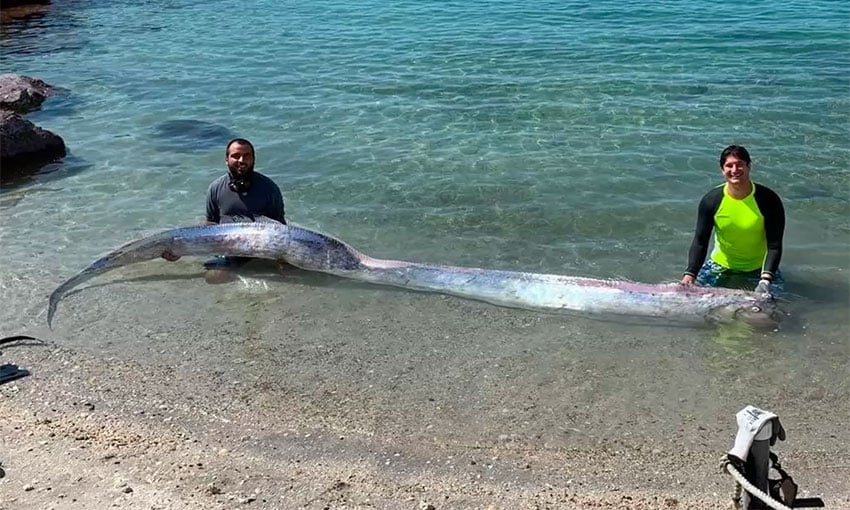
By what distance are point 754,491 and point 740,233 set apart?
4.50 metres

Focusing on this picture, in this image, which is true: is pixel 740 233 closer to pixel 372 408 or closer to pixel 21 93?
pixel 372 408

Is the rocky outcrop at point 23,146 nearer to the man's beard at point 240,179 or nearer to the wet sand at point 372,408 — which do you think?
the man's beard at point 240,179

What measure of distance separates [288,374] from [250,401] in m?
0.47

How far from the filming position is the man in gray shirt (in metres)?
8.14

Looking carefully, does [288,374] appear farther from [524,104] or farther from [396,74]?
[396,74]

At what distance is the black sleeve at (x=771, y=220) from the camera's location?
6.91 m

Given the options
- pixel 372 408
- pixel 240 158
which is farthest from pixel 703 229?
pixel 240 158

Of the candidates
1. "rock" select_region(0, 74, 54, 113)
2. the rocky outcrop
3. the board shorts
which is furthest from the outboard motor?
"rock" select_region(0, 74, 54, 113)

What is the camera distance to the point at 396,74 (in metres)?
16.8

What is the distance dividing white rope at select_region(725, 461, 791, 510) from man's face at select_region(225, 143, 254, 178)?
6028 mm

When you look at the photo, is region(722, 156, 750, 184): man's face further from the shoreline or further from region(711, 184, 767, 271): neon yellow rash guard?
the shoreline

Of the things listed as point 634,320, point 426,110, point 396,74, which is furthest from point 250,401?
point 396,74

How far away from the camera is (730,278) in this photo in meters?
7.40

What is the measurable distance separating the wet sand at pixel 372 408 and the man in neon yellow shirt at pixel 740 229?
0.79 metres
